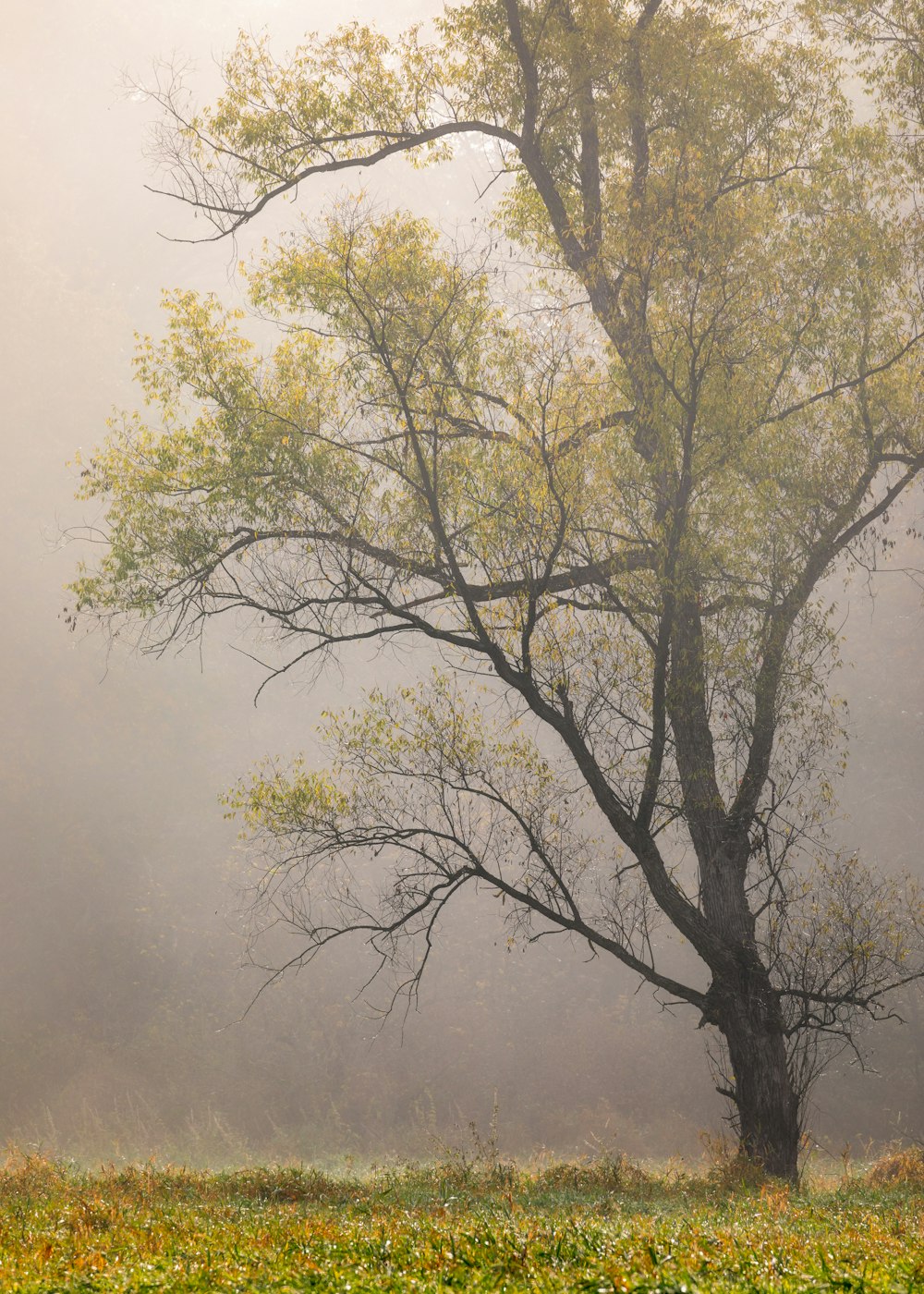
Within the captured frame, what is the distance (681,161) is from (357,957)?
2000cm

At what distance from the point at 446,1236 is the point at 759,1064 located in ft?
16.4

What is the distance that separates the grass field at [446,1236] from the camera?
3.36 metres

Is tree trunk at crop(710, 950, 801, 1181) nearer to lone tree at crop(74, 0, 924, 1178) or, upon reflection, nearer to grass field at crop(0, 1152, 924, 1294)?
lone tree at crop(74, 0, 924, 1178)

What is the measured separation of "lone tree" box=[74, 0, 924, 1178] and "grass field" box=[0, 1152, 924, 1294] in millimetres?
1845

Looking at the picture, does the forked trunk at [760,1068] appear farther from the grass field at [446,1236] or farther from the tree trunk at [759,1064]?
the grass field at [446,1236]

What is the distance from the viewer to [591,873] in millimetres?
24594

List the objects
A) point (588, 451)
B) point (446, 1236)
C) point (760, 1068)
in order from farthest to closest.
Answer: point (588, 451) < point (760, 1068) < point (446, 1236)

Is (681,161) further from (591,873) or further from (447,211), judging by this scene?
(447,211)

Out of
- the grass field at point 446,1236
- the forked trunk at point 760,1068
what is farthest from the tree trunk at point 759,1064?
the grass field at point 446,1236

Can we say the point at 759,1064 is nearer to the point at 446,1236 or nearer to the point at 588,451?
the point at 446,1236

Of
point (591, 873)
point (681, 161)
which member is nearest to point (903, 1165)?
point (681, 161)

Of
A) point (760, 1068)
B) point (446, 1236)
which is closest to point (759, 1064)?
point (760, 1068)

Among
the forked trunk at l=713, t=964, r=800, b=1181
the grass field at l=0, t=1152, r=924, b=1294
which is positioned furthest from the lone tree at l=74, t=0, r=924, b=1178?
the grass field at l=0, t=1152, r=924, b=1294

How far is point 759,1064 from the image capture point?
27.2 feet
